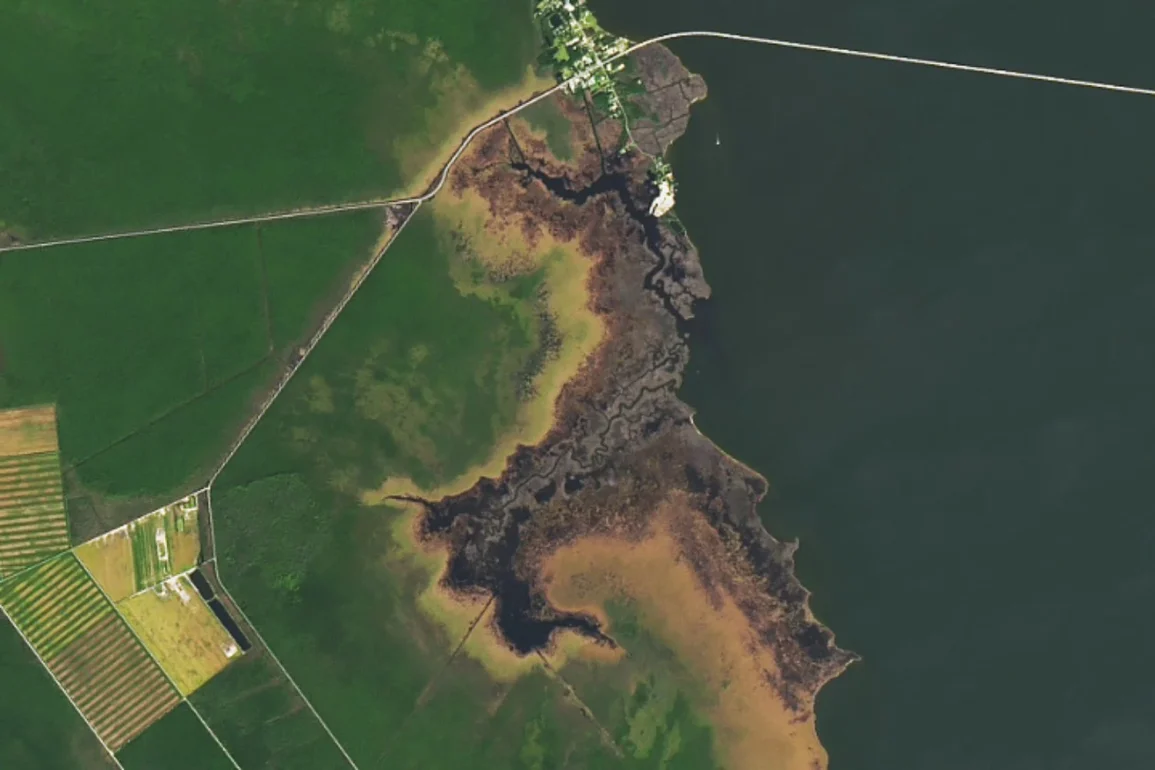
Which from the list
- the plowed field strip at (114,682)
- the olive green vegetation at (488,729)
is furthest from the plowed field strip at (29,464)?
the olive green vegetation at (488,729)

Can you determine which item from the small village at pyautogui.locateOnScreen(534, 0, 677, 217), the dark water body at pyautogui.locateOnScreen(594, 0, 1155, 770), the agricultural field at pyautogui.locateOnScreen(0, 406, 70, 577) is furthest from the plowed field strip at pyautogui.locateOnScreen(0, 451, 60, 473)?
the dark water body at pyautogui.locateOnScreen(594, 0, 1155, 770)

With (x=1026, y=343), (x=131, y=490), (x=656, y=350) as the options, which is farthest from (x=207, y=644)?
(x=1026, y=343)

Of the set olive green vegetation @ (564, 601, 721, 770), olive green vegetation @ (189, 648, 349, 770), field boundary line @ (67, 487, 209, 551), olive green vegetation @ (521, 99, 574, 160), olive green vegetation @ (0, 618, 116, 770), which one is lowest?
olive green vegetation @ (564, 601, 721, 770)

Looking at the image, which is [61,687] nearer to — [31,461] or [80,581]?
[80,581]

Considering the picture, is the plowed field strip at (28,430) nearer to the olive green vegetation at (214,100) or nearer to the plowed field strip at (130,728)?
the olive green vegetation at (214,100)

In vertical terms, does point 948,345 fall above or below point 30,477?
below

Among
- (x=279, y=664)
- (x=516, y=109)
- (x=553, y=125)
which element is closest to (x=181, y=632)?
(x=279, y=664)

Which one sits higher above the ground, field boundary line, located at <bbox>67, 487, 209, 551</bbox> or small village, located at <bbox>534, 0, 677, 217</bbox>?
small village, located at <bbox>534, 0, 677, 217</bbox>

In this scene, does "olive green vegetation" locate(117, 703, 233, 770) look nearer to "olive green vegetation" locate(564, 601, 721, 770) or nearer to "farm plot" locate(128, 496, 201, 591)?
"farm plot" locate(128, 496, 201, 591)
